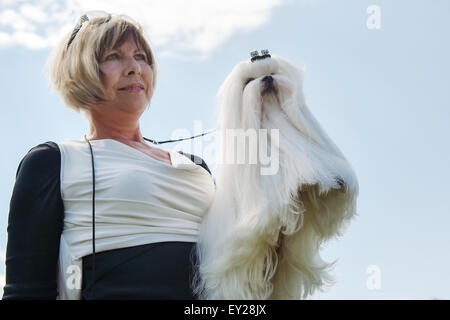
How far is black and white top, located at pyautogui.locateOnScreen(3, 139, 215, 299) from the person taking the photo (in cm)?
233

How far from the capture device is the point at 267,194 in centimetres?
218

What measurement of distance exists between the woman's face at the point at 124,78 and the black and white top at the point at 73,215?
0.99ft

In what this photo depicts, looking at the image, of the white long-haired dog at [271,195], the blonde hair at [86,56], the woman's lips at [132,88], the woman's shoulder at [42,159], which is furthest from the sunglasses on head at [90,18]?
the white long-haired dog at [271,195]

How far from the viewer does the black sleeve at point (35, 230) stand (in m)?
2.32

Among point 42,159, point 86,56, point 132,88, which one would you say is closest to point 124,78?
point 132,88

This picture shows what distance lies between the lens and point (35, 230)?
A: 7.72 feet

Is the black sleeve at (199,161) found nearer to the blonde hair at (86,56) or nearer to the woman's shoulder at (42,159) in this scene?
the blonde hair at (86,56)

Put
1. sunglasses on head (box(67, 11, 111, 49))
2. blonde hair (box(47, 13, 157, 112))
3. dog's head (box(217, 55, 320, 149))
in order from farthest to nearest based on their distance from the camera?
1. sunglasses on head (box(67, 11, 111, 49))
2. blonde hair (box(47, 13, 157, 112))
3. dog's head (box(217, 55, 320, 149))

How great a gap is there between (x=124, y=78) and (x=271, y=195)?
0.89 meters

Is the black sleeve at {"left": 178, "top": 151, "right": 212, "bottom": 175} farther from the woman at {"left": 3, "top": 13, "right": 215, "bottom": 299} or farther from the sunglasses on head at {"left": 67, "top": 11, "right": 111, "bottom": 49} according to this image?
the sunglasses on head at {"left": 67, "top": 11, "right": 111, "bottom": 49}

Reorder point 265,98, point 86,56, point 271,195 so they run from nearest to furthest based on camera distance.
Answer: point 271,195
point 265,98
point 86,56

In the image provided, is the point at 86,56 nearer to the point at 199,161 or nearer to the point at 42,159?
the point at 42,159

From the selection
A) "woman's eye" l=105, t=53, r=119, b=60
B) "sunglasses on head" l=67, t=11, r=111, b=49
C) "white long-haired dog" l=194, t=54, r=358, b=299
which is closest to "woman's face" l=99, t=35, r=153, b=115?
"woman's eye" l=105, t=53, r=119, b=60
